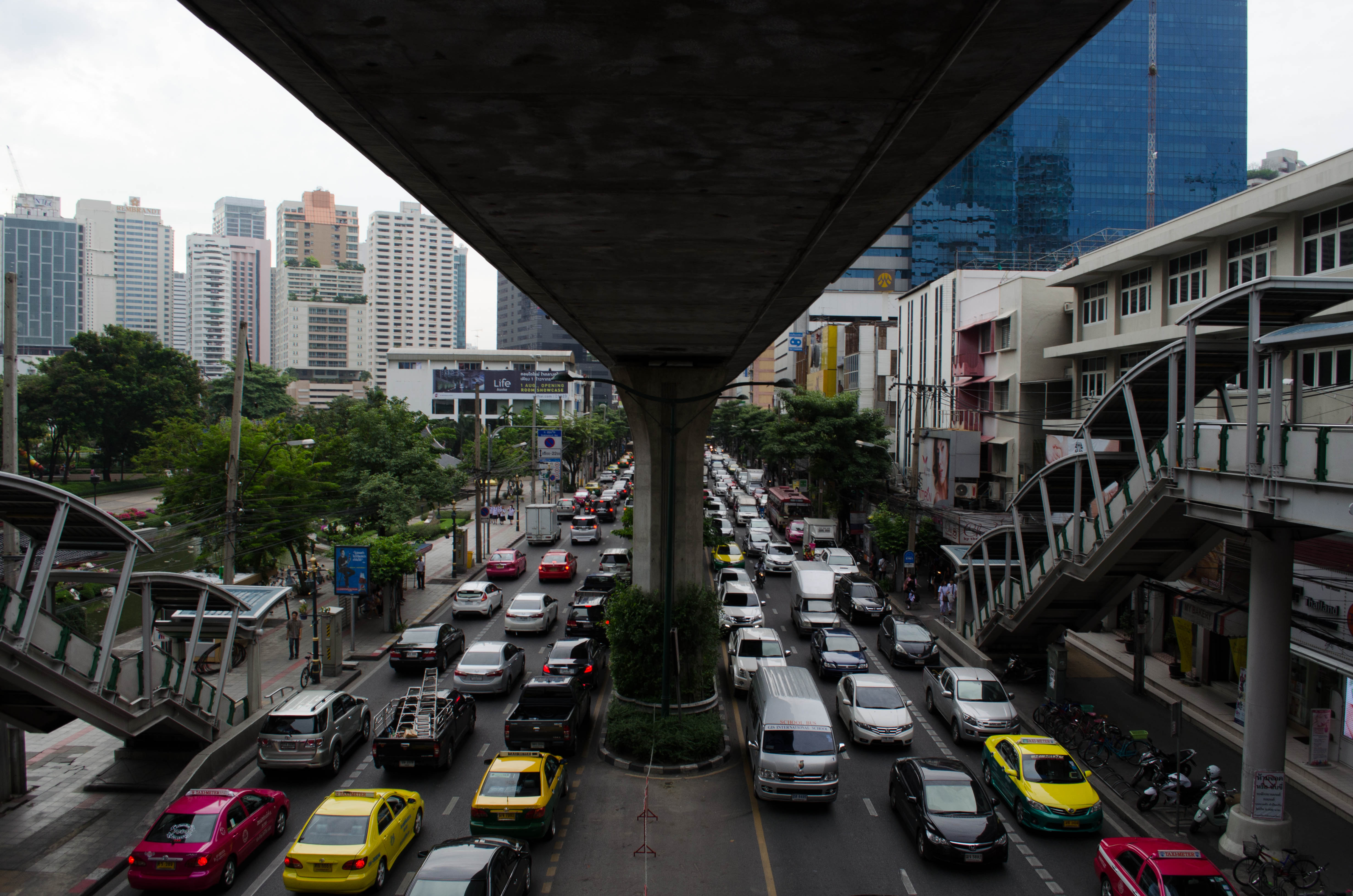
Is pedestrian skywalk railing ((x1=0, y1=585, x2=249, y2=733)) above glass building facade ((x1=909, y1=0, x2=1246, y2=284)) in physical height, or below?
below

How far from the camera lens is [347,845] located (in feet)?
35.4

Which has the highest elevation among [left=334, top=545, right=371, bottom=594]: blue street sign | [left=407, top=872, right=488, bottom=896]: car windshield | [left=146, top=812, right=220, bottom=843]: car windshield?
[left=334, top=545, right=371, bottom=594]: blue street sign

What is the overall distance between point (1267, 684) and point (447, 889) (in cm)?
1183

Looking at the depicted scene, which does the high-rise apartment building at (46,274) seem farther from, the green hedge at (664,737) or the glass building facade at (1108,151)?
the green hedge at (664,737)

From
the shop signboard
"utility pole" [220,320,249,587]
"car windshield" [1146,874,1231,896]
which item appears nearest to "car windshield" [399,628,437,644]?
"utility pole" [220,320,249,587]

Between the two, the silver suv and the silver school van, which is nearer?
the silver school van

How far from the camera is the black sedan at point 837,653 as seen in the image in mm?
21375

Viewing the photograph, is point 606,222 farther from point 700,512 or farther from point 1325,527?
point 700,512

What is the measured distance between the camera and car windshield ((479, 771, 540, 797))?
12.4 m

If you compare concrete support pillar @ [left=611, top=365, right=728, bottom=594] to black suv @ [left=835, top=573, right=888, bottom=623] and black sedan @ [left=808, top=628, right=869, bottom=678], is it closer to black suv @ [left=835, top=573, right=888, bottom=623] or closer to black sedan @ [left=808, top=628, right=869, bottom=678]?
black sedan @ [left=808, top=628, right=869, bottom=678]

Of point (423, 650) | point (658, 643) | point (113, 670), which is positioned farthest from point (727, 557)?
point (113, 670)

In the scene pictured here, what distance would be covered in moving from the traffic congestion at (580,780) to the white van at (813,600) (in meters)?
2.19

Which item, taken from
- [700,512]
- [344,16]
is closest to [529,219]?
[344,16]

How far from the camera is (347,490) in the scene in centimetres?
3531
